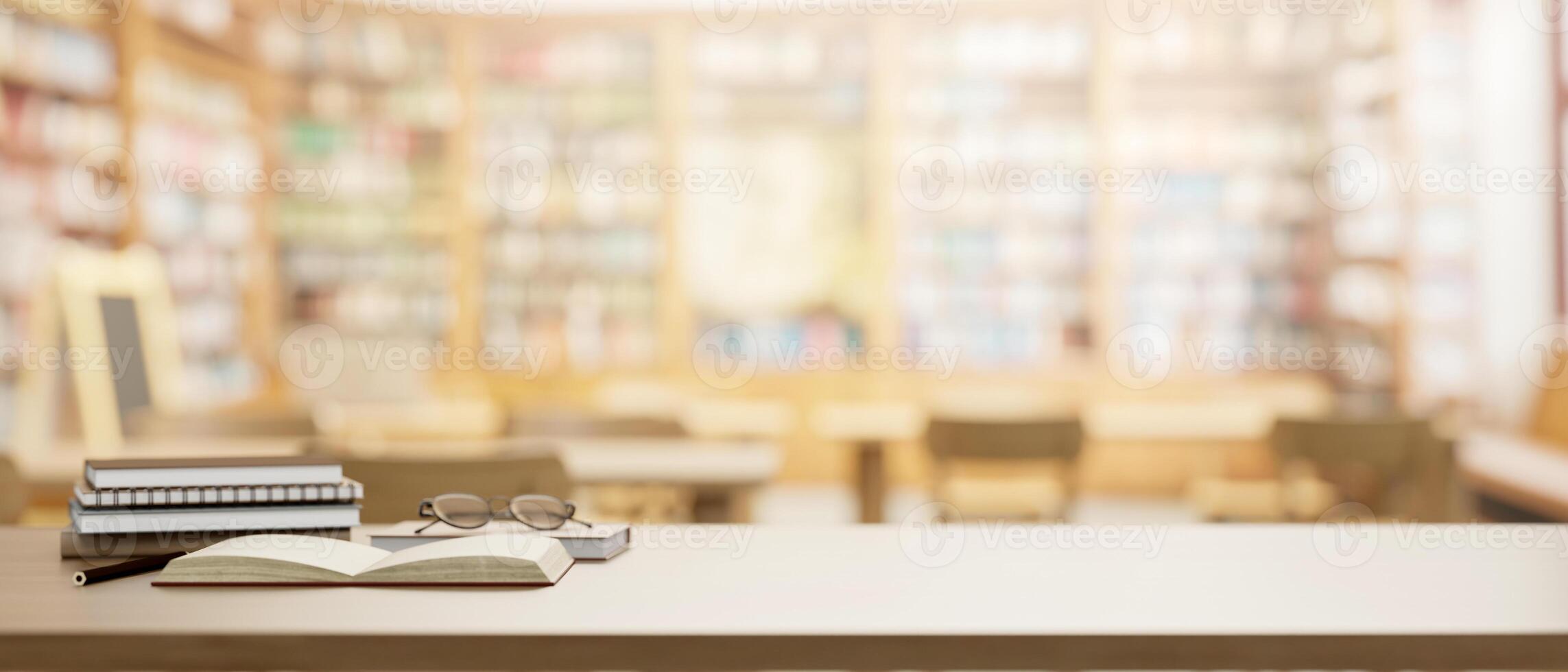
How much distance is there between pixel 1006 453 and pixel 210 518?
8.53 feet

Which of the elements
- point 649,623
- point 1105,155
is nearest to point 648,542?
point 649,623

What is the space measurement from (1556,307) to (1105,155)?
7.38 feet

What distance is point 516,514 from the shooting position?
1488 millimetres

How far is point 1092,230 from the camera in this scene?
6.64m
